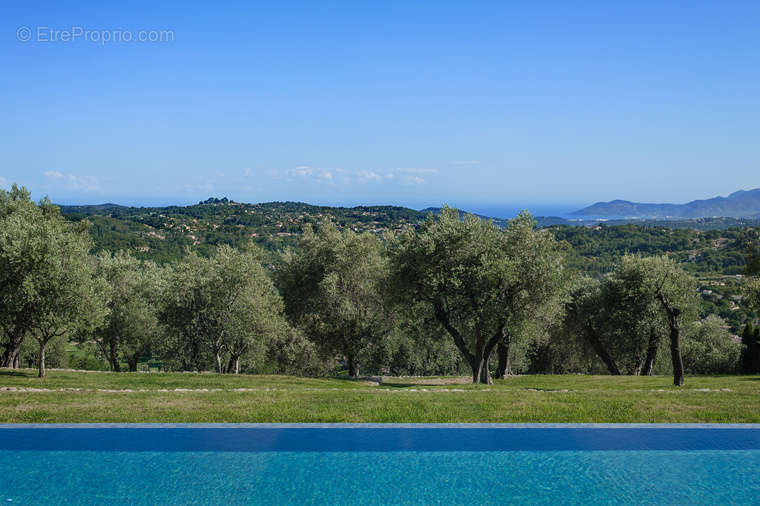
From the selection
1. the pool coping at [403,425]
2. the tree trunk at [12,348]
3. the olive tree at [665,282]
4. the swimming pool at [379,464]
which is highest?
the olive tree at [665,282]

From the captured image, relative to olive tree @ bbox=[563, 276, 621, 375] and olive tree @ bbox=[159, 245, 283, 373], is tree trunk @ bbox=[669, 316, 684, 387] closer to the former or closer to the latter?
olive tree @ bbox=[563, 276, 621, 375]

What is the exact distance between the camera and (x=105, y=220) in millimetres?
110688

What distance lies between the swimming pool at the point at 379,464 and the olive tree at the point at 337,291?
1911 centimetres

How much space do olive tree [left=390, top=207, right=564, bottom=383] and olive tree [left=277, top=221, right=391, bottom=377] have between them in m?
6.19

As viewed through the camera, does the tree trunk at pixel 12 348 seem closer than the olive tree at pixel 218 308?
Yes

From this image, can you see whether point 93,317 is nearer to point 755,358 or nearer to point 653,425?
point 653,425

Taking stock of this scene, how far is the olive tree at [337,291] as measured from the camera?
31391 millimetres

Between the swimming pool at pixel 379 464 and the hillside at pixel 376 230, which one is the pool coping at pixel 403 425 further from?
the hillside at pixel 376 230

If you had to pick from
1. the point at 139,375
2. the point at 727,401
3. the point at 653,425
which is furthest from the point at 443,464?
the point at 139,375

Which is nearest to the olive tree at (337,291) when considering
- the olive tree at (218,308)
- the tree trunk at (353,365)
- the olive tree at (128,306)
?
the tree trunk at (353,365)

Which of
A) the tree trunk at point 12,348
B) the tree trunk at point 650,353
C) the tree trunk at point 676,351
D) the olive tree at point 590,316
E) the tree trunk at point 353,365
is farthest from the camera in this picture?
the olive tree at point 590,316

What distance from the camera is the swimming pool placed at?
9.65 metres

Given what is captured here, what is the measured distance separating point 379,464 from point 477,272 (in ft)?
42.6

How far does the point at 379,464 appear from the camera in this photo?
10719 mm
